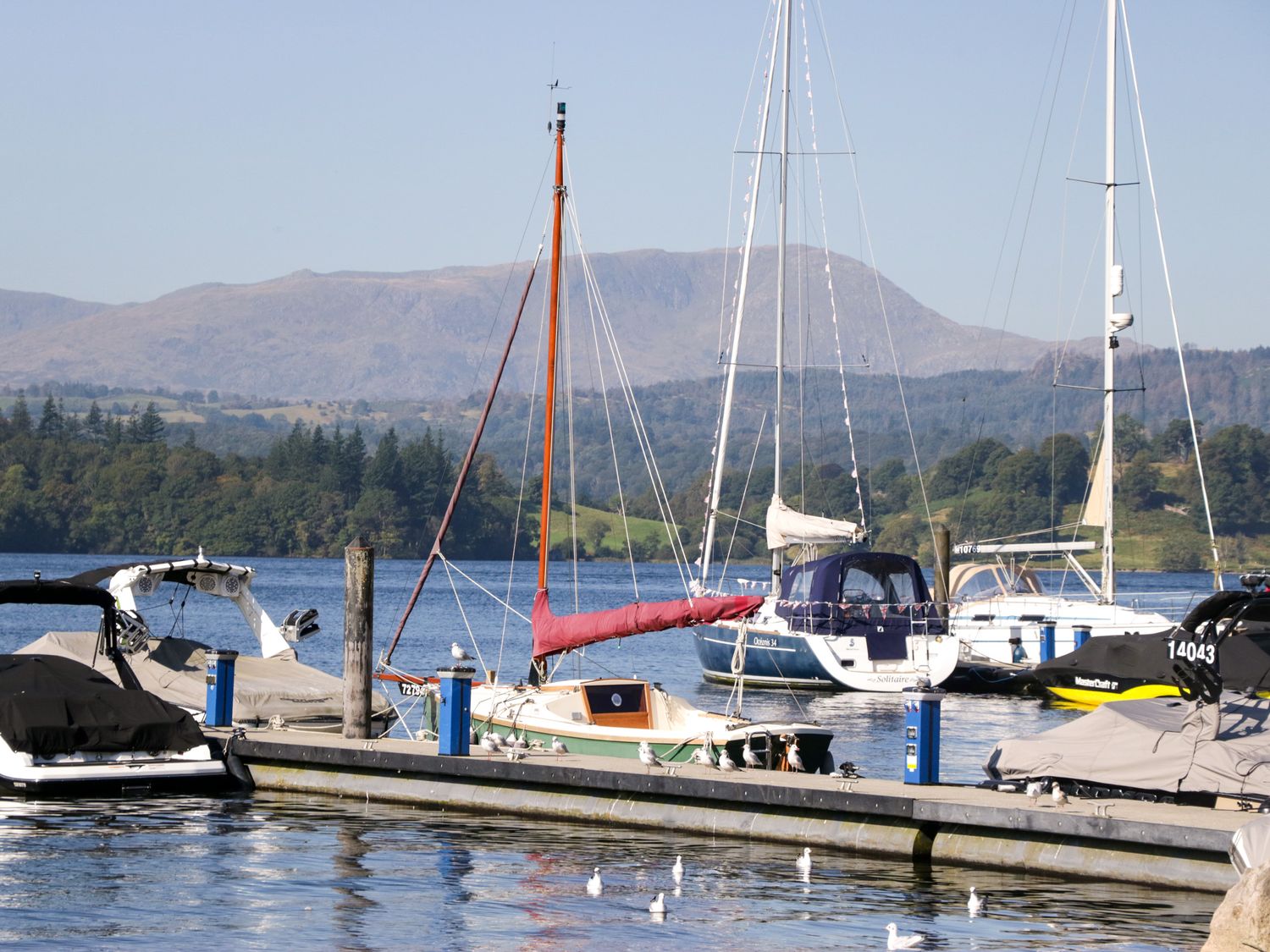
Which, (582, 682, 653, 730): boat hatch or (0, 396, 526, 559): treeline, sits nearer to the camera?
(582, 682, 653, 730): boat hatch

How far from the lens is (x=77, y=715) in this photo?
2420cm

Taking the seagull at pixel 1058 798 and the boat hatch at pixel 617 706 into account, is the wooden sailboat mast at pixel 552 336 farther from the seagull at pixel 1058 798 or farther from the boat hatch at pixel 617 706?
the seagull at pixel 1058 798

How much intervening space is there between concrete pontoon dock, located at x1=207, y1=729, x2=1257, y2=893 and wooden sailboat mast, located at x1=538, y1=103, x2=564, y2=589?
21.1 ft

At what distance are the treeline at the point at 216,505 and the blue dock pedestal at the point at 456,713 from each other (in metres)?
156

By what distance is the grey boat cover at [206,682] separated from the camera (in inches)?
1166

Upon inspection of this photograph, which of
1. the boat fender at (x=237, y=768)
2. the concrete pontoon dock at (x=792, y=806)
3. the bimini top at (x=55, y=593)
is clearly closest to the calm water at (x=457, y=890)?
the concrete pontoon dock at (x=792, y=806)

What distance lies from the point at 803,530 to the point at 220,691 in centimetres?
2582

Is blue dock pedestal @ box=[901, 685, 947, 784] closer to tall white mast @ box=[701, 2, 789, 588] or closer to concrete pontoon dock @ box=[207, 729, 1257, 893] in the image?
concrete pontoon dock @ box=[207, 729, 1257, 893]

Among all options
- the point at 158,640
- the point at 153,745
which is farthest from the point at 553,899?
the point at 158,640

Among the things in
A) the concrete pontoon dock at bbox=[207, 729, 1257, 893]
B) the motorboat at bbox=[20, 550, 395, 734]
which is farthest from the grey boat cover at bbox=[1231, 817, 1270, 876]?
the motorboat at bbox=[20, 550, 395, 734]

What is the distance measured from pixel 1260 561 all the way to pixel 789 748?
167130mm

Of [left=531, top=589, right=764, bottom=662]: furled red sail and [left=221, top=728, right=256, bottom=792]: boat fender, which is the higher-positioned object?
[left=531, top=589, right=764, bottom=662]: furled red sail

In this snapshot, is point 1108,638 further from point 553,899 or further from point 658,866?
point 553,899

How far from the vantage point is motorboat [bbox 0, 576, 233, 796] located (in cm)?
2391
